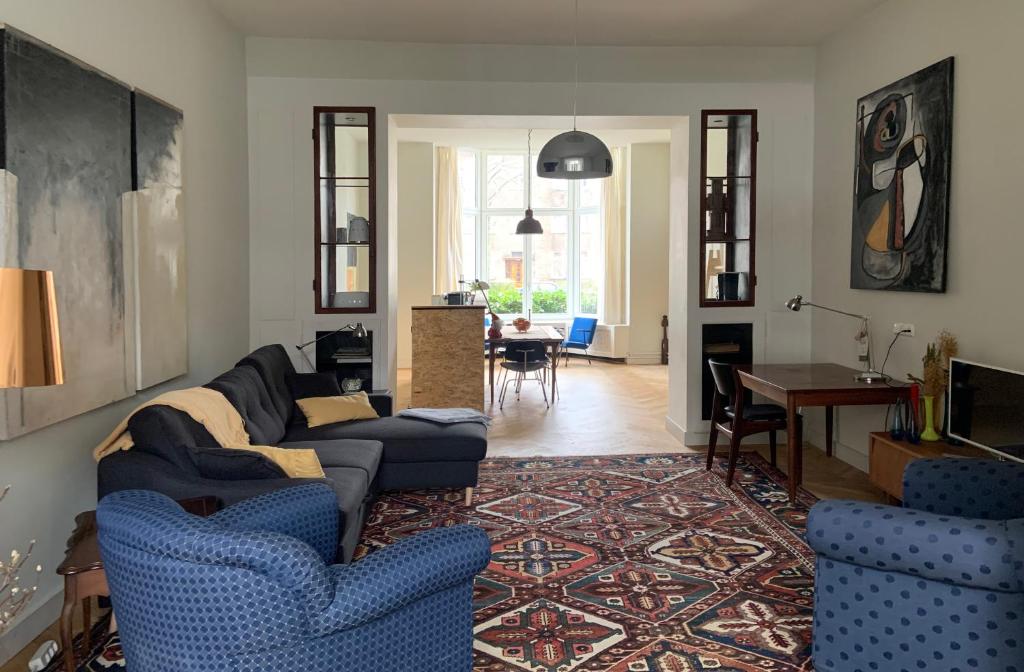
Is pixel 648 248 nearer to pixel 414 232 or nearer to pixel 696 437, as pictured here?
pixel 414 232

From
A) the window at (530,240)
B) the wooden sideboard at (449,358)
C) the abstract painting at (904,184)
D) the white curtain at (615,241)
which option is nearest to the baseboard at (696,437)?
the abstract painting at (904,184)

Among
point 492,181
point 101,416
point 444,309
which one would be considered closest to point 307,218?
point 444,309

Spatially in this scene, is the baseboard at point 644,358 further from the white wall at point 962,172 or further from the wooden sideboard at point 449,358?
the white wall at point 962,172

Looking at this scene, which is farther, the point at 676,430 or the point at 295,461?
the point at 676,430

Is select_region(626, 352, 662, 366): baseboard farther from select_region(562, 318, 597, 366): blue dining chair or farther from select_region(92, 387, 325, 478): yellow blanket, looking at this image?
select_region(92, 387, 325, 478): yellow blanket

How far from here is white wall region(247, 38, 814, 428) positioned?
6410mm

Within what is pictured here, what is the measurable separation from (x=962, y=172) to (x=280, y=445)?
4221mm

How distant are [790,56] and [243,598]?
6.18 m

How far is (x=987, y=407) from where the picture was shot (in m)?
4.07

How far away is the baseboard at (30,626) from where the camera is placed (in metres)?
3.11

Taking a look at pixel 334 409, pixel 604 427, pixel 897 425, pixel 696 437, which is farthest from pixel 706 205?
pixel 334 409

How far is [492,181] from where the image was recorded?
41.8 feet

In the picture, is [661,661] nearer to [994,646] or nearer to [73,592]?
[994,646]

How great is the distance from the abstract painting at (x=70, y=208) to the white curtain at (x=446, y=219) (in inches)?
311
